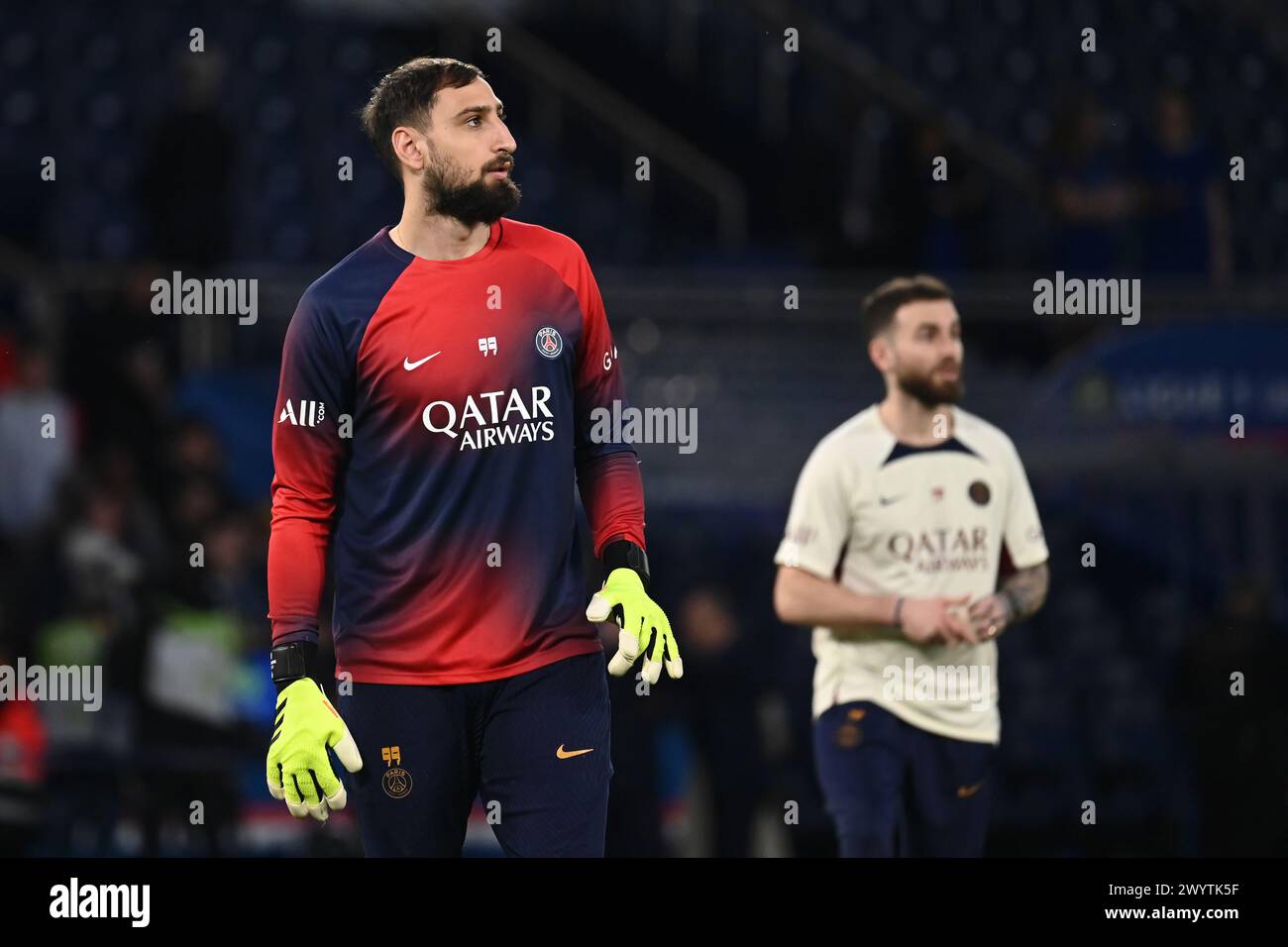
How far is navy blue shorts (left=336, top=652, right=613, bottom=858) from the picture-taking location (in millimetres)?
5547

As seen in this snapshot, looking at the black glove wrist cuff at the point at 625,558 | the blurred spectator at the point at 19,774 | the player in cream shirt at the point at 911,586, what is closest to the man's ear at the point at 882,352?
the player in cream shirt at the point at 911,586

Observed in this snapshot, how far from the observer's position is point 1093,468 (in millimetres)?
11805

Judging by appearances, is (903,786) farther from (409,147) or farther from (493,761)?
(409,147)

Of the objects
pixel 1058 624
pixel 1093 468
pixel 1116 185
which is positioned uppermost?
pixel 1116 185

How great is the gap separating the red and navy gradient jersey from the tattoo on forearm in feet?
5.79

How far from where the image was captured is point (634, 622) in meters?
5.52

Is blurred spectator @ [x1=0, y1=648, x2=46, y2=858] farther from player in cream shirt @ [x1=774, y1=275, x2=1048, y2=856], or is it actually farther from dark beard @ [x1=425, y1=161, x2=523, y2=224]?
dark beard @ [x1=425, y1=161, x2=523, y2=224]

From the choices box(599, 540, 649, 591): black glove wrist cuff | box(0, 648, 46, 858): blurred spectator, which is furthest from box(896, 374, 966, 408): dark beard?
box(0, 648, 46, 858): blurred spectator

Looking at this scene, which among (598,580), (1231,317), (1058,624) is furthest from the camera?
(1058,624)

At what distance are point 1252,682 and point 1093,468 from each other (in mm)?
1641

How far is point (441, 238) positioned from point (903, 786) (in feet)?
7.79

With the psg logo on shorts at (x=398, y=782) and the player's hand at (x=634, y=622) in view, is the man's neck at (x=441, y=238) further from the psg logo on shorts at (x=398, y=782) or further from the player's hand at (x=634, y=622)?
the psg logo on shorts at (x=398, y=782)
